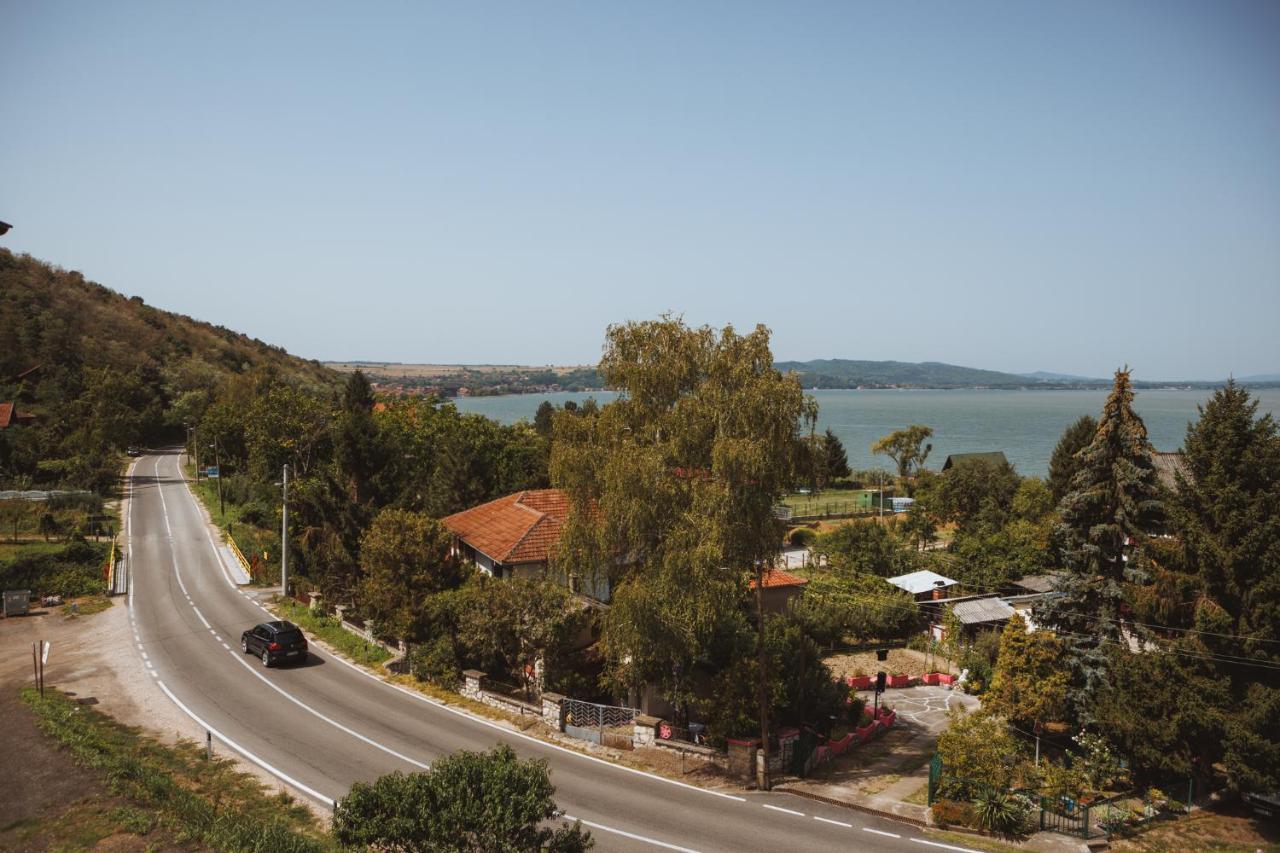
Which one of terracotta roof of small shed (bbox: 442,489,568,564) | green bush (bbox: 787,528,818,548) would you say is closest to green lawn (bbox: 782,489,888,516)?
green bush (bbox: 787,528,818,548)

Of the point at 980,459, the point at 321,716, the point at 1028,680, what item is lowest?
the point at 321,716

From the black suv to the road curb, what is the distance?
19.4 metres

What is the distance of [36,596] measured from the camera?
38.0m

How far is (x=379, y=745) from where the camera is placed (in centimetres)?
2241

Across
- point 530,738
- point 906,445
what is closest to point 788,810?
point 530,738

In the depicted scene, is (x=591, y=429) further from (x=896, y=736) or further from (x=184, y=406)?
(x=184, y=406)

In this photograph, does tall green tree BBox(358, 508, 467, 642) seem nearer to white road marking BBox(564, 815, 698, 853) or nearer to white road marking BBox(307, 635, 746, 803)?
white road marking BBox(307, 635, 746, 803)

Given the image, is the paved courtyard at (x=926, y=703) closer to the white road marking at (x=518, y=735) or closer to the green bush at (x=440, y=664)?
the white road marking at (x=518, y=735)

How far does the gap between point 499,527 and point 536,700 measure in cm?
1068

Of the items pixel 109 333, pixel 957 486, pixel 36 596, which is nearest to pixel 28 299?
pixel 109 333

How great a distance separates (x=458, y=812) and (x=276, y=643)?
2140 centimetres

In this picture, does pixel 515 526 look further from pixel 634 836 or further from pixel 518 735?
pixel 634 836

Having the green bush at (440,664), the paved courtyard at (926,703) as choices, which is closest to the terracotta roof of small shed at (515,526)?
the green bush at (440,664)

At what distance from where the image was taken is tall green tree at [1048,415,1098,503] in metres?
55.2
